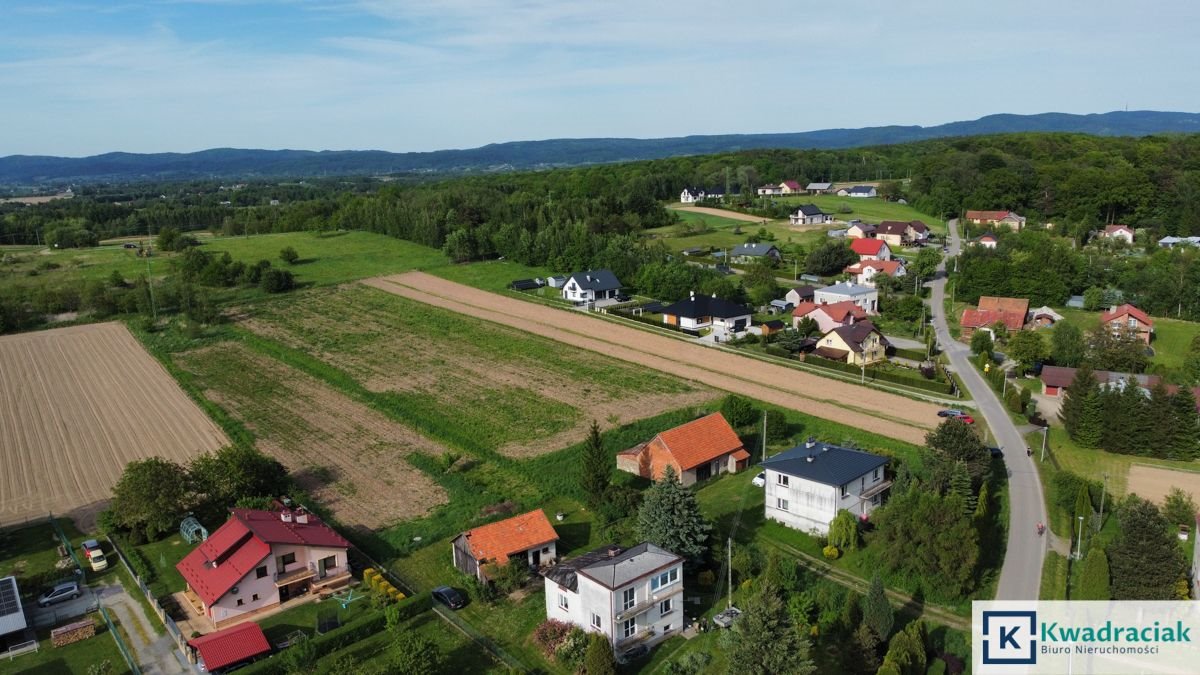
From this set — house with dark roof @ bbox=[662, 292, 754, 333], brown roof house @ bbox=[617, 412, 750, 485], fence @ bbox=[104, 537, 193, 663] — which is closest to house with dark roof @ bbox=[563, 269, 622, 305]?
house with dark roof @ bbox=[662, 292, 754, 333]

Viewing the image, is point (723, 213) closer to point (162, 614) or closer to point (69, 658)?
point (162, 614)

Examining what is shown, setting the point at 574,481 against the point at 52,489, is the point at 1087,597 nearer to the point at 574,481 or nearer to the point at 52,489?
the point at 574,481

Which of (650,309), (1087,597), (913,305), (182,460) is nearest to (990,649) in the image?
(1087,597)

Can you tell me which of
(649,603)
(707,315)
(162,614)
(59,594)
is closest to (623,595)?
(649,603)

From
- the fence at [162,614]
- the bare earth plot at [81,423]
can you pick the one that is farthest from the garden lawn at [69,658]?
the bare earth plot at [81,423]

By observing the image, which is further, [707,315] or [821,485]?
[707,315]
